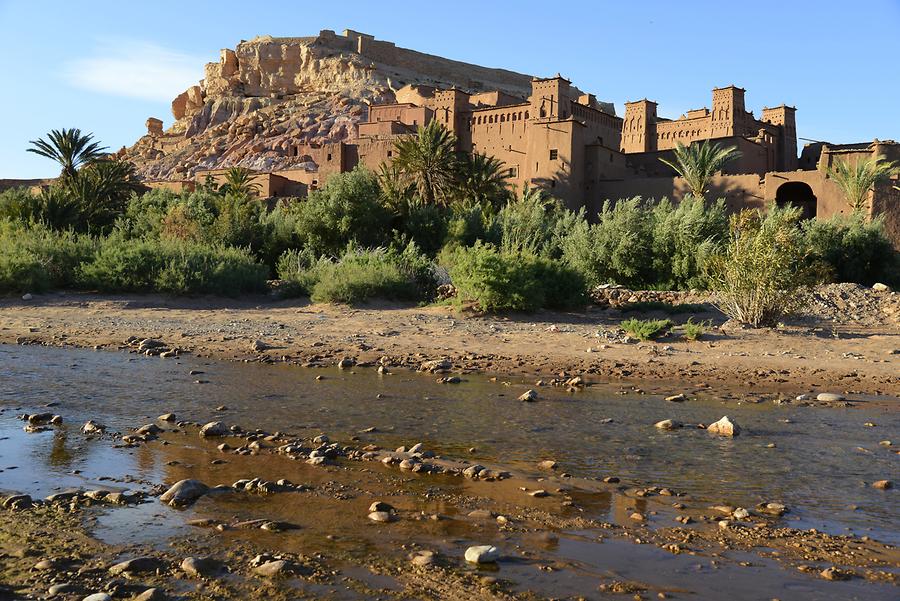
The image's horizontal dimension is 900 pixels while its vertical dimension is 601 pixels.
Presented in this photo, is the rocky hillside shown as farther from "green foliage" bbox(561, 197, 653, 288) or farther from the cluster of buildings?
"green foliage" bbox(561, 197, 653, 288)

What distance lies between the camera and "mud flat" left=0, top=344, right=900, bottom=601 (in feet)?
12.6

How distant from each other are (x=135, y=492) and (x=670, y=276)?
18272mm

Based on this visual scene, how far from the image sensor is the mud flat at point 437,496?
384cm

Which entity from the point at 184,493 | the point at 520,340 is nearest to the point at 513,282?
the point at 520,340

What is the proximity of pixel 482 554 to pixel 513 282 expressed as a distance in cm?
1149

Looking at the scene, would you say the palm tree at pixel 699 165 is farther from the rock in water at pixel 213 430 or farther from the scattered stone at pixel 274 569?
the scattered stone at pixel 274 569

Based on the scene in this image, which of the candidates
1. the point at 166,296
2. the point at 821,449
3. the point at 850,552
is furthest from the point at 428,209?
the point at 850,552

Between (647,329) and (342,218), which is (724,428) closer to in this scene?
(647,329)

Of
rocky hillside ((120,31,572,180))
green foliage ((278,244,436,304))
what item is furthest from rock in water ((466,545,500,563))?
rocky hillside ((120,31,572,180))

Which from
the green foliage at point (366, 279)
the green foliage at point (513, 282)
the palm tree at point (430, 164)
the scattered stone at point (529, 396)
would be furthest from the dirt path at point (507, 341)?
the palm tree at point (430, 164)

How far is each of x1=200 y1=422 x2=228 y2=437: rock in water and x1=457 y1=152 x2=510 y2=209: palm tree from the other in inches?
913

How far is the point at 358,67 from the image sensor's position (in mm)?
77125

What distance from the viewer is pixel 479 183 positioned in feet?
100

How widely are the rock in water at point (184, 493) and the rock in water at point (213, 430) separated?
1769 millimetres
